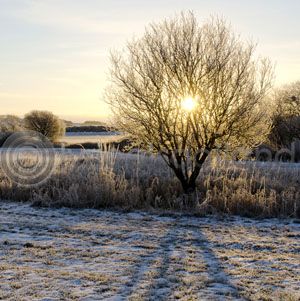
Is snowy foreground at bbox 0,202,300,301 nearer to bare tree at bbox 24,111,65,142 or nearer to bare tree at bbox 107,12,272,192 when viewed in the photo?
bare tree at bbox 107,12,272,192

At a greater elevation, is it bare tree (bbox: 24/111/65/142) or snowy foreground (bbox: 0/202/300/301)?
bare tree (bbox: 24/111/65/142)

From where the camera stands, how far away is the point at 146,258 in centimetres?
659

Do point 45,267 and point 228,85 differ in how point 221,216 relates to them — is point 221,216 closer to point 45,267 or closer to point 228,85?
point 228,85

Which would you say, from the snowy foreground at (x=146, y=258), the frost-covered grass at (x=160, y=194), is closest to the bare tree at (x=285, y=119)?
the frost-covered grass at (x=160, y=194)

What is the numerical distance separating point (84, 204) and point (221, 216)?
2.92 meters

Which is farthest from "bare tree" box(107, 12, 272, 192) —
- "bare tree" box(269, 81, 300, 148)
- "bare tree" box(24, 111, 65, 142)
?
"bare tree" box(24, 111, 65, 142)

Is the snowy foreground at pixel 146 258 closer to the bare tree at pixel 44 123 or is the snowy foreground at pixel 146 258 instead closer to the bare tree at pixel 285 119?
the bare tree at pixel 285 119

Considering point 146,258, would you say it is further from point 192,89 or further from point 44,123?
point 44,123

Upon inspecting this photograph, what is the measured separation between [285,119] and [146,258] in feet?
81.7

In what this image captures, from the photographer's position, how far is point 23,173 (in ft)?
48.0

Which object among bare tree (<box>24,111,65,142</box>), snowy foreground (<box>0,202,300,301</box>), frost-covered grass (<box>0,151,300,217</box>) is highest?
bare tree (<box>24,111,65,142</box>)

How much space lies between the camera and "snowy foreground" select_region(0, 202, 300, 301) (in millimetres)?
5242

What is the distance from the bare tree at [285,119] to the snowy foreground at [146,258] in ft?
49.8

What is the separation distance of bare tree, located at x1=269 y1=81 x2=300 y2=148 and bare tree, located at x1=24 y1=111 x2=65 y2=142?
14163mm
